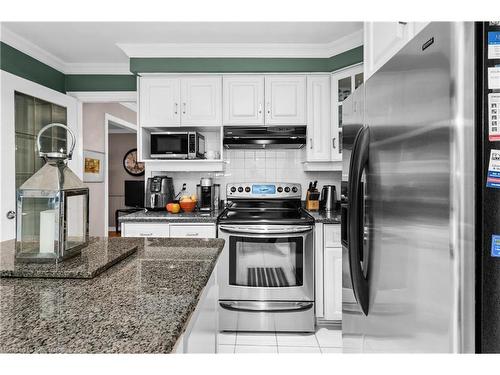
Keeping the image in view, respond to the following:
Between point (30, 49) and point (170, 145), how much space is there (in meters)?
1.52

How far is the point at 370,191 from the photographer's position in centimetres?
119

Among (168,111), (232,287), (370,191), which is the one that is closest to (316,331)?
(232,287)

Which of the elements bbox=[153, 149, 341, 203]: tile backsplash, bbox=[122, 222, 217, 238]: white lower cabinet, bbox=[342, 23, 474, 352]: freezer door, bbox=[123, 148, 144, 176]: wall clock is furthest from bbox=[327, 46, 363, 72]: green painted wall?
bbox=[123, 148, 144, 176]: wall clock

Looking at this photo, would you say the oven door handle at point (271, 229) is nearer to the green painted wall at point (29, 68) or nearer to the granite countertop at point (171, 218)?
the granite countertop at point (171, 218)

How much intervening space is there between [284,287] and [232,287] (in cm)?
40

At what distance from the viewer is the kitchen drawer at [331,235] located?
2.79 metres

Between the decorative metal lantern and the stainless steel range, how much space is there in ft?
5.69

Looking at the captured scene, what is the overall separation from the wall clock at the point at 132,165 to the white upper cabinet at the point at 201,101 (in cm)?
559

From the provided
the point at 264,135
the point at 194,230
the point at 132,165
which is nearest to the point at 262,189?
the point at 264,135

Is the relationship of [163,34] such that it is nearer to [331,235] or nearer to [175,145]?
[175,145]

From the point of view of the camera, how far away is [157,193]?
328cm

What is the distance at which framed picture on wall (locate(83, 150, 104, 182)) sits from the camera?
4.88m

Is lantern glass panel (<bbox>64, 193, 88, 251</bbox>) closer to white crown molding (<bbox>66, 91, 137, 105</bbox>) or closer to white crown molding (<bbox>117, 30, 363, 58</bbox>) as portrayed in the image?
white crown molding (<bbox>117, 30, 363, 58</bbox>)
